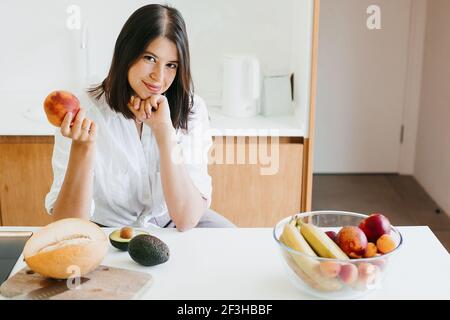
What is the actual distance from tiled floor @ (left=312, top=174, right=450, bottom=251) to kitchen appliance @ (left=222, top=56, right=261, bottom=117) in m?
0.82

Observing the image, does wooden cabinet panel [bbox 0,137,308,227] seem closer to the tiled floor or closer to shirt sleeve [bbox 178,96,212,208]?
shirt sleeve [bbox 178,96,212,208]

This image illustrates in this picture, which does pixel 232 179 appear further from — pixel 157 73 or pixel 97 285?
pixel 97 285

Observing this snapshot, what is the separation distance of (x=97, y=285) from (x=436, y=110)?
2401 millimetres

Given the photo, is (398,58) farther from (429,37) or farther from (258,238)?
(258,238)

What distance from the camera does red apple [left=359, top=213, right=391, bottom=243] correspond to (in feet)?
3.63

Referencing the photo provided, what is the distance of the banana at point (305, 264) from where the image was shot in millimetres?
1025

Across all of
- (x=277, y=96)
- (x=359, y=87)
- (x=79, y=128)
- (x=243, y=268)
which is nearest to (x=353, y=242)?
(x=243, y=268)

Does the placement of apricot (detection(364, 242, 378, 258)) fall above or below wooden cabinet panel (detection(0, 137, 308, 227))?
above

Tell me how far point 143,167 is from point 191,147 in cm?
14

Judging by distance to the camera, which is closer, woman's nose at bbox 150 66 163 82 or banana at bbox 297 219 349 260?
banana at bbox 297 219 349 260

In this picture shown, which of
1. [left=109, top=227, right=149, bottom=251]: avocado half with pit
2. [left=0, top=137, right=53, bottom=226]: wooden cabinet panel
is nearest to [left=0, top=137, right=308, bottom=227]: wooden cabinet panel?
[left=0, top=137, right=53, bottom=226]: wooden cabinet panel

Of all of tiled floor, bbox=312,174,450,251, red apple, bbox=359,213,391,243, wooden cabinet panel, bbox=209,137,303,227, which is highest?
red apple, bbox=359,213,391,243

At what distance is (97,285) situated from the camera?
3.54 feet

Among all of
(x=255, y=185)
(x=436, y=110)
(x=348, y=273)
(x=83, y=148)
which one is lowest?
(x=255, y=185)
